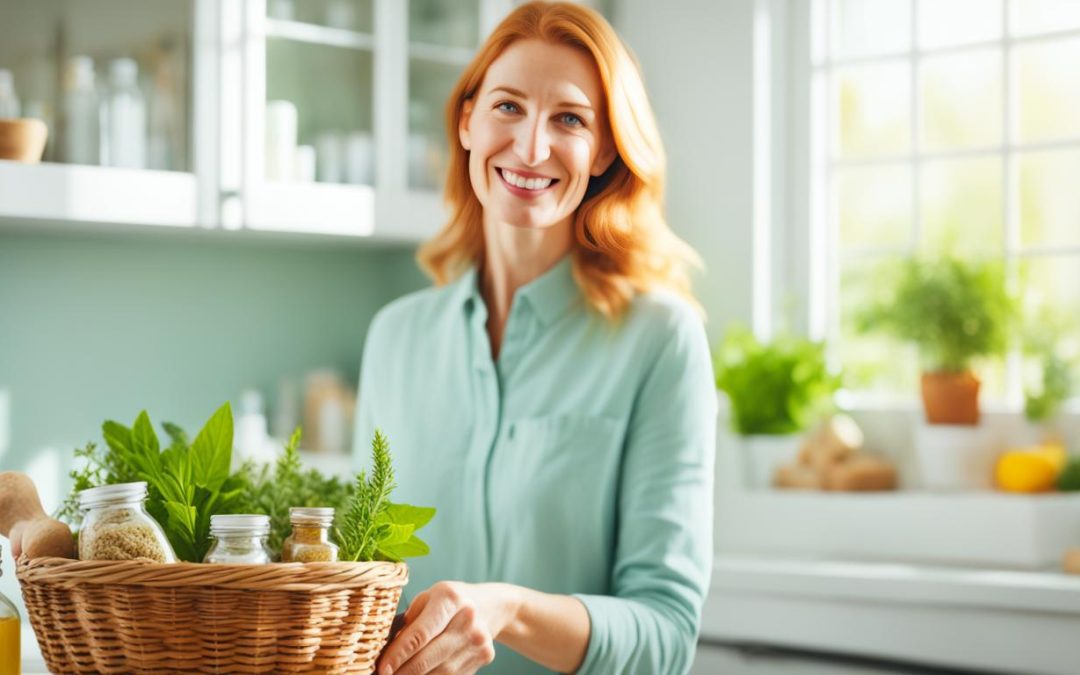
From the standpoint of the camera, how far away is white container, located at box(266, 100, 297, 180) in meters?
2.62

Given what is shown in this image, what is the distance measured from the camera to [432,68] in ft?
9.43

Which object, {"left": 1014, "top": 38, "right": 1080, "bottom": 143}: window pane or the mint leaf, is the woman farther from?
{"left": 1014, "top": 38, "right": 1080, "bottom": 143}: window pane

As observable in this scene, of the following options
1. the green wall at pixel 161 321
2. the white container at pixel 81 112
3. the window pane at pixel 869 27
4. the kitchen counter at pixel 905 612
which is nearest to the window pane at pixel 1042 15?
the window pane at pixel 869 27

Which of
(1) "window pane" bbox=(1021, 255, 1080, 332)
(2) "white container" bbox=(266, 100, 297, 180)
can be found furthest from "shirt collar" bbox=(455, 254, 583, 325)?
(1) "window pane" bbox=(1021, 255, 1080, 332)

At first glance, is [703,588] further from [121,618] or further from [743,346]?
[743,346]

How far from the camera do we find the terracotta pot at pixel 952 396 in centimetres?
261

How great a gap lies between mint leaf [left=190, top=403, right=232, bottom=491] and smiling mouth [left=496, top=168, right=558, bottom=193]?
36 cm

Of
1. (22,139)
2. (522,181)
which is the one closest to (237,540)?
(522,181)

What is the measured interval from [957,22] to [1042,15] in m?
0.18

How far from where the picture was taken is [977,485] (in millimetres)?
2588

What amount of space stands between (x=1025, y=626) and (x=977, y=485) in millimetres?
498

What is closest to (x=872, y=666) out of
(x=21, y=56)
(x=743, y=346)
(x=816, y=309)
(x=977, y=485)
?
(x=977, y=485)

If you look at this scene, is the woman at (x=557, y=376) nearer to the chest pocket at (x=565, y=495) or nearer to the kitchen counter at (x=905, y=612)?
the chest pocket at (x=565, y=495)

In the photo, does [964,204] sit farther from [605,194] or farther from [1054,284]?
[605,194]
